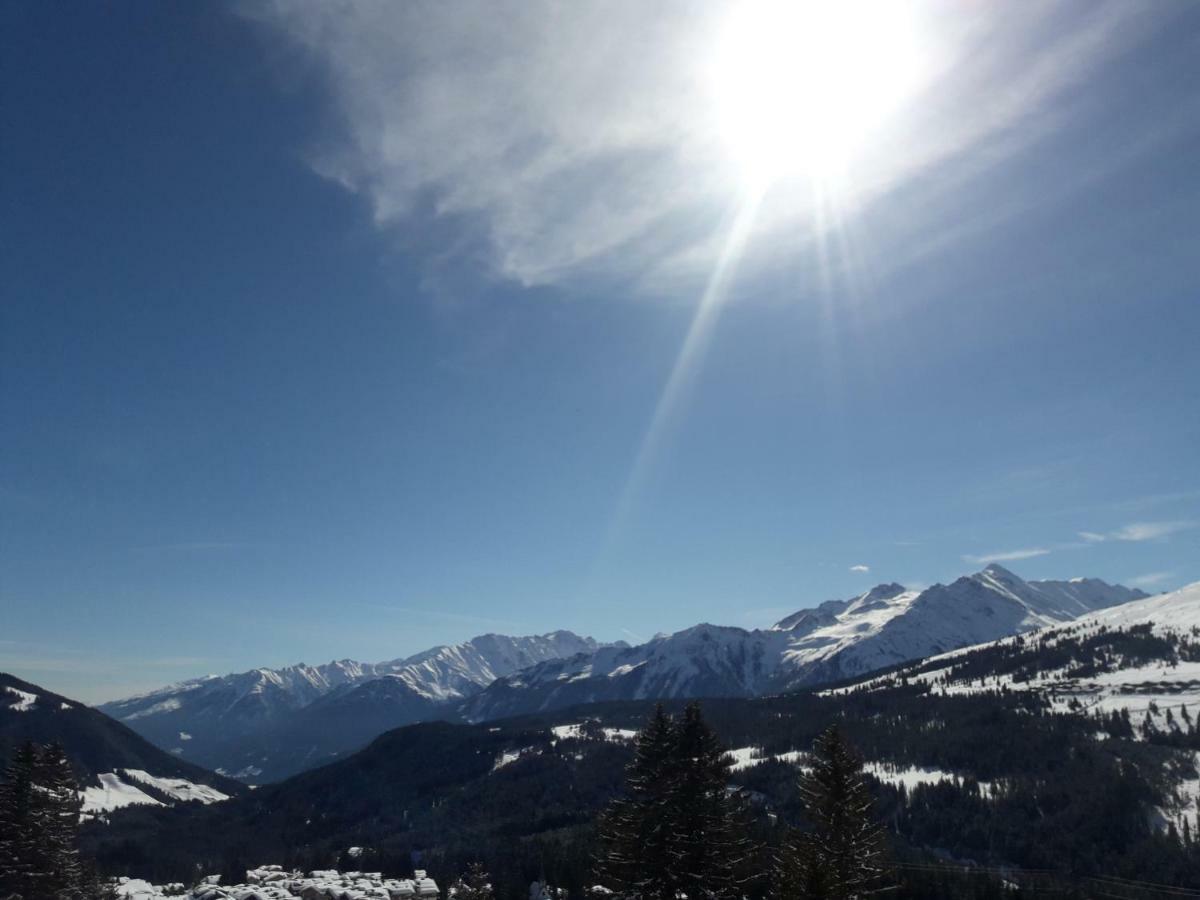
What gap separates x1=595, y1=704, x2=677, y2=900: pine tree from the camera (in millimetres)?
33125

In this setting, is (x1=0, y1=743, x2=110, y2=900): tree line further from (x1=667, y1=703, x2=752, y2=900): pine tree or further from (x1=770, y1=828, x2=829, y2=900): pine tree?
(x1=770, y1=828, x2=829, y2=900): pine tree

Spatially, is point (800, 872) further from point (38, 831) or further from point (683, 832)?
point (38, 831)

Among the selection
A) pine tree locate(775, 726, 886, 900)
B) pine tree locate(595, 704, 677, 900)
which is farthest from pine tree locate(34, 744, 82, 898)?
pine tree locate(775, 726, 886, 900)

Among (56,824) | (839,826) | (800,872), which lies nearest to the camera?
(800,872)

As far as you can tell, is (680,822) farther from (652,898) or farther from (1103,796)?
(1103,796)

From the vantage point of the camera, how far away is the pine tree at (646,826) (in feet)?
109

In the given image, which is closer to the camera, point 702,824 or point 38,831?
point 702,824

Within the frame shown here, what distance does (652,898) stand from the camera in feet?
108

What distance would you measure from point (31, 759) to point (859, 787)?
189 ft

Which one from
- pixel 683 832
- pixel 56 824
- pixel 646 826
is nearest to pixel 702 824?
pixel 683 832

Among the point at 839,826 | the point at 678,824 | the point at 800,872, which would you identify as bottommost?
the point at 800,872

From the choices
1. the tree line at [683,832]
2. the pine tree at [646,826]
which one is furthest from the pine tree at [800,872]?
the pine tree at [646,826]

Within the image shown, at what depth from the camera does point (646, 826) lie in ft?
111

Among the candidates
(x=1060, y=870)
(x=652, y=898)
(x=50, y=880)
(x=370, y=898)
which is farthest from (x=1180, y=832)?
(x=50, y=880)
